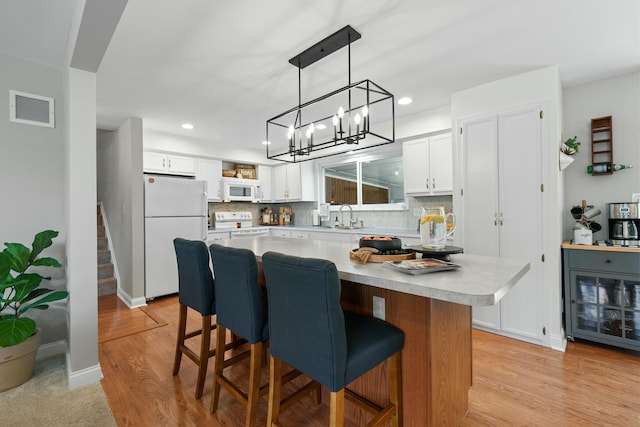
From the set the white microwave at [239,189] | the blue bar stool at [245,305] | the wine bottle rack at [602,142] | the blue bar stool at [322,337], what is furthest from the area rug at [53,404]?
the wine bottle rack at [602,142]

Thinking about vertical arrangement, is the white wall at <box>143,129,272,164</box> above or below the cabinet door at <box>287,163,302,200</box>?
above

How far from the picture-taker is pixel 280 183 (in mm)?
5875

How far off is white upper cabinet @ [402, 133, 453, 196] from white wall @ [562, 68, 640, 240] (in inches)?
43.6

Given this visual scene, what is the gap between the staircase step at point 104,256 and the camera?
4555 mm

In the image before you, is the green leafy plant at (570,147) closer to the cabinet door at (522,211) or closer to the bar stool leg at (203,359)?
the cabinet door at (522,211)

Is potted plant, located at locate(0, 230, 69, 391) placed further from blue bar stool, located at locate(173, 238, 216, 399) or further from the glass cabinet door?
the glass cabinet door

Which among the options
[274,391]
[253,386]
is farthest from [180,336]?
[274,391]

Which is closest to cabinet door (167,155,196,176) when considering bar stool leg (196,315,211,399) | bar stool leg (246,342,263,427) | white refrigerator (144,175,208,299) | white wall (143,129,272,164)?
white wall (143,129,272,164)

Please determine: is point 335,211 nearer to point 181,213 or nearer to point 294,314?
point 181,213

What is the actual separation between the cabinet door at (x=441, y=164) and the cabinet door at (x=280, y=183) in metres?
2.91

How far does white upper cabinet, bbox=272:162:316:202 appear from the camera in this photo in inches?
216

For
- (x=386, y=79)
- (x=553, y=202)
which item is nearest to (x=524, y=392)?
(x=553, y=202)

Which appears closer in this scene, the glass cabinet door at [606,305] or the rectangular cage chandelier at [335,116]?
the rectangular cage chandelier at [335,116]

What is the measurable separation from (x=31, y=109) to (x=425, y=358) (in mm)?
3462
